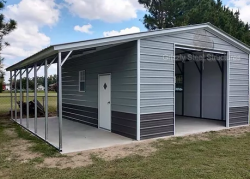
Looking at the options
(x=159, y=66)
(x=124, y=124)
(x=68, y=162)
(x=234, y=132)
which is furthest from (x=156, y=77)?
(x=68, y=162)

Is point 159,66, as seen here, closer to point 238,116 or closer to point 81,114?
point 238,116

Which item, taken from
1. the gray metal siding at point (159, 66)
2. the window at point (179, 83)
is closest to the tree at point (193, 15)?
the window at point (179, 83)

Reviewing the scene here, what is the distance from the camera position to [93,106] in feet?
26.1

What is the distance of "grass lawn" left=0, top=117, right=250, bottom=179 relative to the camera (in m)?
3.65

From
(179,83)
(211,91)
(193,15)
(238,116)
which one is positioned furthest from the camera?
(193,15)

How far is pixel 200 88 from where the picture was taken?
32.8ft

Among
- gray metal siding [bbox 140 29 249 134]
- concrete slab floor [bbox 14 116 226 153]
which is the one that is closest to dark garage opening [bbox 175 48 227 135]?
concrete slab floor [bbox 14 116 226 153]

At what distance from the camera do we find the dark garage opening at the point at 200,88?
8.91m

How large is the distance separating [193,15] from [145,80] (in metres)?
12.1

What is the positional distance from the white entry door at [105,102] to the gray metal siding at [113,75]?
0.63ft

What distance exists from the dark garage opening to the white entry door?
105 inches

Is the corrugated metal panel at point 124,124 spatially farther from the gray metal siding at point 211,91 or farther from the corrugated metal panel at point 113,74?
the gray metal siding at point 211,91

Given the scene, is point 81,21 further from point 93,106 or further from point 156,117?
point 156,117

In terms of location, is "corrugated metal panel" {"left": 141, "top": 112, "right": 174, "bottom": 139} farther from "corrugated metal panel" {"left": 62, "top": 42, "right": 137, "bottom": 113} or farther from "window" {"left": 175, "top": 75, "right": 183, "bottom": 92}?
"window" {"left": 175, "top": 75, "right": 183, "bottom": 92}
